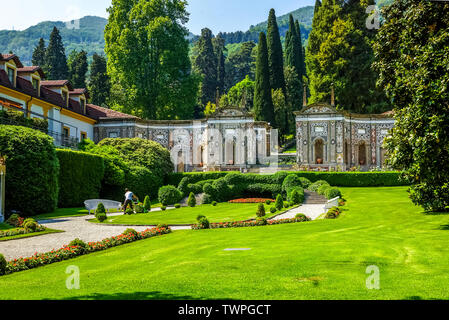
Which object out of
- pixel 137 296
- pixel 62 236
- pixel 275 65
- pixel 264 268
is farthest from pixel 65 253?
pixel 275 65

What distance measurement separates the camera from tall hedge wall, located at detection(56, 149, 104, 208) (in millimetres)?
29578

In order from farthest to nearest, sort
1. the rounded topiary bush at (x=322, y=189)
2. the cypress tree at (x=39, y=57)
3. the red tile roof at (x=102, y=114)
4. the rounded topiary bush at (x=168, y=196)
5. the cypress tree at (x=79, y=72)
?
the cypress tree at (x=39, y=57) → the cypress tree at (x=79, y=72) → the red tile roof at (x=102, y=114) → the rounded topiary bush at (x=168, y=196) → the rounded topiary bush at (x=322, y=189)

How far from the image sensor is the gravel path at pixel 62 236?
46.8 feet

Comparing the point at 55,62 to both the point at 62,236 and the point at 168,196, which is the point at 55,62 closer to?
the point at 168,196

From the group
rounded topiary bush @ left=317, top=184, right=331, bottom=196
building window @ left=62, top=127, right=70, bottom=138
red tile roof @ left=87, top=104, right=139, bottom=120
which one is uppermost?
red tile roof @ left=87, top=104, right=139, bottom=120

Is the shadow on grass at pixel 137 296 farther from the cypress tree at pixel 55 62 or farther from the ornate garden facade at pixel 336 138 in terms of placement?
the cypress tree at pixel 55 62

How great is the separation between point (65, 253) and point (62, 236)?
473cm

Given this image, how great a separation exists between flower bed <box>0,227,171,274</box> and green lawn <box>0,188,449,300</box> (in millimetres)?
435

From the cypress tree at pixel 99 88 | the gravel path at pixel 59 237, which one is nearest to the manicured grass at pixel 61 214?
the gravel path at pixel 59 237

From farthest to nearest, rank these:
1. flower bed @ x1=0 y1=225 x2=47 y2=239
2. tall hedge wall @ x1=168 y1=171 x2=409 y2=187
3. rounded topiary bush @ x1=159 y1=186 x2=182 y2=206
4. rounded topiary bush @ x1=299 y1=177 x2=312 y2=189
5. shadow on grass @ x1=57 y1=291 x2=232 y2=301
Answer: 1. tall hedge wall @ x1=168 y1=171 x2=409 y2=187
2. rounded topiary bush @ x1=299 y1=177 x2=312 y2=189
3. rounded topiary bush @ x1=159 y1=186 x2=182 y2=206
4. flower bed @ x1=0 y1=225 x2=47 y2=239
5. shadow on grass @ x1=57 y1=291 x2=232 y2=301

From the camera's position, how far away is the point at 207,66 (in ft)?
316

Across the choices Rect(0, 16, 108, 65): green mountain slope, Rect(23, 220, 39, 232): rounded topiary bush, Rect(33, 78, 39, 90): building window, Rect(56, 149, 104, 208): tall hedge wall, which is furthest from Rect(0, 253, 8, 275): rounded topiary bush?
Rect(0, 16, 108, 65): green mountain slope

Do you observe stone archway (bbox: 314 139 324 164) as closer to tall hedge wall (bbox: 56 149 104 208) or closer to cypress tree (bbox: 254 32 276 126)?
cypress tree (bbox: 254 32 276 126)

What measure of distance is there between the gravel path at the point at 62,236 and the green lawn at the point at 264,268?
2215mm
